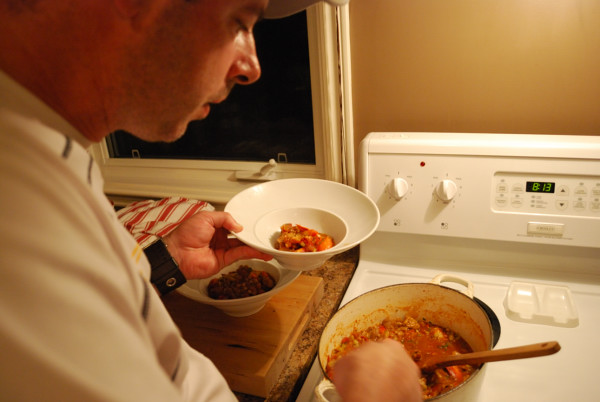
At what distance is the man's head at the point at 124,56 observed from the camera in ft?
1.18

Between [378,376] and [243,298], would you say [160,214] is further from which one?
[378,376]

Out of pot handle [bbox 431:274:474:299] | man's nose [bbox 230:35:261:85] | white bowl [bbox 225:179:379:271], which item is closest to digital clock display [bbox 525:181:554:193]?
pot handle [bbox 431:274:474:299]

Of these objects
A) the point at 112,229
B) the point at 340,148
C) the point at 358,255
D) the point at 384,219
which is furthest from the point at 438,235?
the point at 112,229

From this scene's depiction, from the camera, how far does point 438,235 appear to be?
101 centimetres

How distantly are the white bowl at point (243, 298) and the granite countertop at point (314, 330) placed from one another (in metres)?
0.13

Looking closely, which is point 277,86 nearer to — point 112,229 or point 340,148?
point 340,148

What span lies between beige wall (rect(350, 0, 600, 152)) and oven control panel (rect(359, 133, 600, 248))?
0.30 feet

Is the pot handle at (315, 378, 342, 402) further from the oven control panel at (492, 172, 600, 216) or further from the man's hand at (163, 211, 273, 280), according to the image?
the oven control panel at (492, 172, 600, 216)

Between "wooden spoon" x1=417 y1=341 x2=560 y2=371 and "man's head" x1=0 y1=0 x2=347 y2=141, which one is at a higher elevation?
"man's head" x1=0 y1=0 x2=347 y2=141

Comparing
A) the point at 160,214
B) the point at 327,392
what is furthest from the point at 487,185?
the point at 160,214

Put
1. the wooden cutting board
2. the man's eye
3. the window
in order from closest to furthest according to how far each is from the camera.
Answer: the man's eye
the wooden cutting board
the window

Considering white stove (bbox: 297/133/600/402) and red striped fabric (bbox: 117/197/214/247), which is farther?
red striped fabric (bbox: 117/197/214/247)

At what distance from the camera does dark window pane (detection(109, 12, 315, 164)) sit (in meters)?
1.26

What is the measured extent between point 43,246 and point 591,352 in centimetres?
94
